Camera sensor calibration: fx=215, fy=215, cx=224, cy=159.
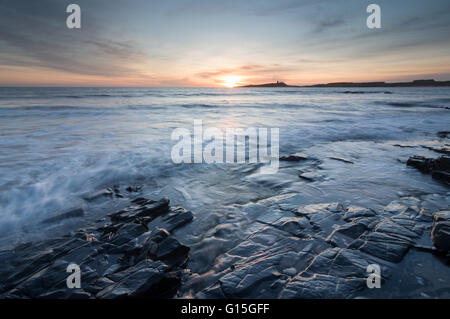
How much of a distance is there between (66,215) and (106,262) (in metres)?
1.62

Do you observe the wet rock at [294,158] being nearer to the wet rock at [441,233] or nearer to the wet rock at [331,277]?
the wet rock at [441,233]

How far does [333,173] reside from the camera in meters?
5.00

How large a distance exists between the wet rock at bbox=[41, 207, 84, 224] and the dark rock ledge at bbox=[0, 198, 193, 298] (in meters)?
0.57

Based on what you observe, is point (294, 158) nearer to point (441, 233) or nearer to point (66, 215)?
point (441, 233)

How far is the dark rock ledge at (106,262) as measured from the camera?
2021 mm

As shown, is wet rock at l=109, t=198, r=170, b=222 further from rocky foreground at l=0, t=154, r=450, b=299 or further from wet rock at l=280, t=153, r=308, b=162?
wet rock at l=280, t=153, r=308, b=162

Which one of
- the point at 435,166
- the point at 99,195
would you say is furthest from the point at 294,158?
the point at 99,195

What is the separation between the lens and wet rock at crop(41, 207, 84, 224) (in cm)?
334

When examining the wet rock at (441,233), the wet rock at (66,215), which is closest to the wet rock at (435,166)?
the wet rock at (441,233)

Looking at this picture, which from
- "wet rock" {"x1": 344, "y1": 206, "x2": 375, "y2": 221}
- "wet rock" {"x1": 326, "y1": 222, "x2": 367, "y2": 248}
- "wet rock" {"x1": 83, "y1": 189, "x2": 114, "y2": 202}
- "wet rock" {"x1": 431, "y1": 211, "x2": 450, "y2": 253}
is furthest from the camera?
"wet rock" {"x1": 83, "y1": 189, "x2": 114, "y2": 202}

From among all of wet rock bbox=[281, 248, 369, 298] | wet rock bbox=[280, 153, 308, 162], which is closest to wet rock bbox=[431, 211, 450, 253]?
wet rock bbox=[281, 248, 369, 298]

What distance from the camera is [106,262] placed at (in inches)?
94.2
